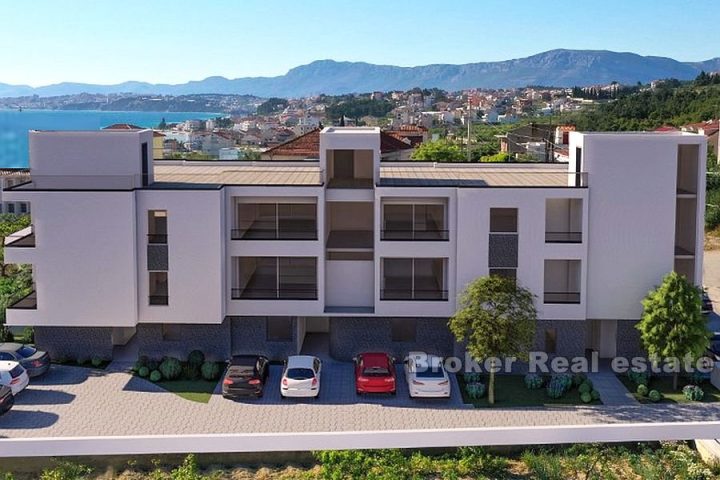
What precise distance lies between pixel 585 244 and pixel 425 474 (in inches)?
457

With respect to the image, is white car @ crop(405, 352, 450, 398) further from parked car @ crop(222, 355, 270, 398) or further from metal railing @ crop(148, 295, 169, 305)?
metal railing @ crop(148, 295, 169, 305)

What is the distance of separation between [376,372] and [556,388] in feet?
19.7

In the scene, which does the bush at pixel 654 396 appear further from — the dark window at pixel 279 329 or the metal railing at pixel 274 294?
the dark window at pixel 279 329

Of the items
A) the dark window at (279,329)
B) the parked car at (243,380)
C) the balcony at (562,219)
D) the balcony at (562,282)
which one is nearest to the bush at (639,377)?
the balcony at (562,282)

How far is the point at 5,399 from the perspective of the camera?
24.6 m

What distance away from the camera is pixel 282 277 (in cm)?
3122

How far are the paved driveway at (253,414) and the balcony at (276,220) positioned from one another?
643 centimetres

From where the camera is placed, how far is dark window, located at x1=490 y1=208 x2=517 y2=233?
2895cm

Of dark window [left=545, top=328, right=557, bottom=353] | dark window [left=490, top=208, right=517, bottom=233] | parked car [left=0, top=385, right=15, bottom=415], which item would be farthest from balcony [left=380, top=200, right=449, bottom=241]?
parked car [left=0, top=385, right=15, bottom=415]

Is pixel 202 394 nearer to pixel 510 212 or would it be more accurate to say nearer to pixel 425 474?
pixel 425 474

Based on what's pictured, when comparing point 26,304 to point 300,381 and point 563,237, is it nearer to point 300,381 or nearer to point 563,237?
point 300,381

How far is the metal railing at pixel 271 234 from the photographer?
96.4 ft

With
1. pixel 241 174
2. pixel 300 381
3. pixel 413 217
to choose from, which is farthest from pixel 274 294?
pixel 241 174

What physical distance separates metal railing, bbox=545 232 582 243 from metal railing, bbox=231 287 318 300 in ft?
28.9
